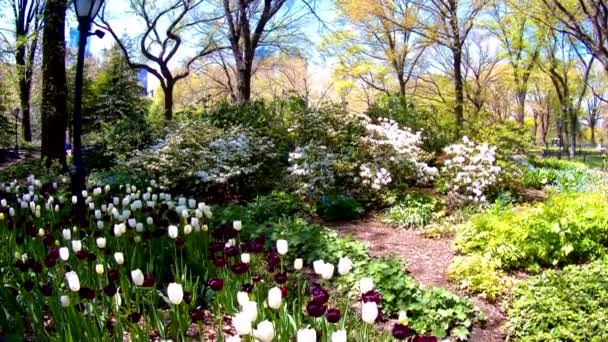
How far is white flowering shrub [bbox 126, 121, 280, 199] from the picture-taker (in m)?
8.50

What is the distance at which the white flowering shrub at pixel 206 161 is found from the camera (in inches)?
335

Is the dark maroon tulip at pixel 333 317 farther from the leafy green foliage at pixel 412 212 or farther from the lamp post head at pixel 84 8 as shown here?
the lamp post head at pixel 84 8

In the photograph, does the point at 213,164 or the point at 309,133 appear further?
the point at 309,133

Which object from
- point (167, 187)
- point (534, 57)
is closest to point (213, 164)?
point (167, 187)

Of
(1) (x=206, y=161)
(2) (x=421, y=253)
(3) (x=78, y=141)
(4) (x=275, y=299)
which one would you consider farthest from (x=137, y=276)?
(1) (x=206, y=161)

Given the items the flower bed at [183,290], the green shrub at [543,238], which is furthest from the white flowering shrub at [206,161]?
the green shrub at [543,238]

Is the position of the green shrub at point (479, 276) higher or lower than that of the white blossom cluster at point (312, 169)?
lower

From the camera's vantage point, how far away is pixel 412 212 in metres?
7.36

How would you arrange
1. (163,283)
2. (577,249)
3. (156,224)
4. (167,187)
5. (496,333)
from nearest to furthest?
(496,333) → (163,283) → (156,224) → (577,249) → (167,187)

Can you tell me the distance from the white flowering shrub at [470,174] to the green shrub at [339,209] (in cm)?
161

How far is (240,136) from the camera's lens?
934cm

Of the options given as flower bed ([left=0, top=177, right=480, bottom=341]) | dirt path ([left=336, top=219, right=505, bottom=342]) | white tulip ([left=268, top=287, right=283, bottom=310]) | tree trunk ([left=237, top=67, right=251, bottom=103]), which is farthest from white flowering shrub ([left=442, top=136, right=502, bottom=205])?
tree trunk ([left=237, top=67, right=251, bottom=103])

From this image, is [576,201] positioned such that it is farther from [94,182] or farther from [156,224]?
[94,182]

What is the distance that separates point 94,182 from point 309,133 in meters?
4.06
